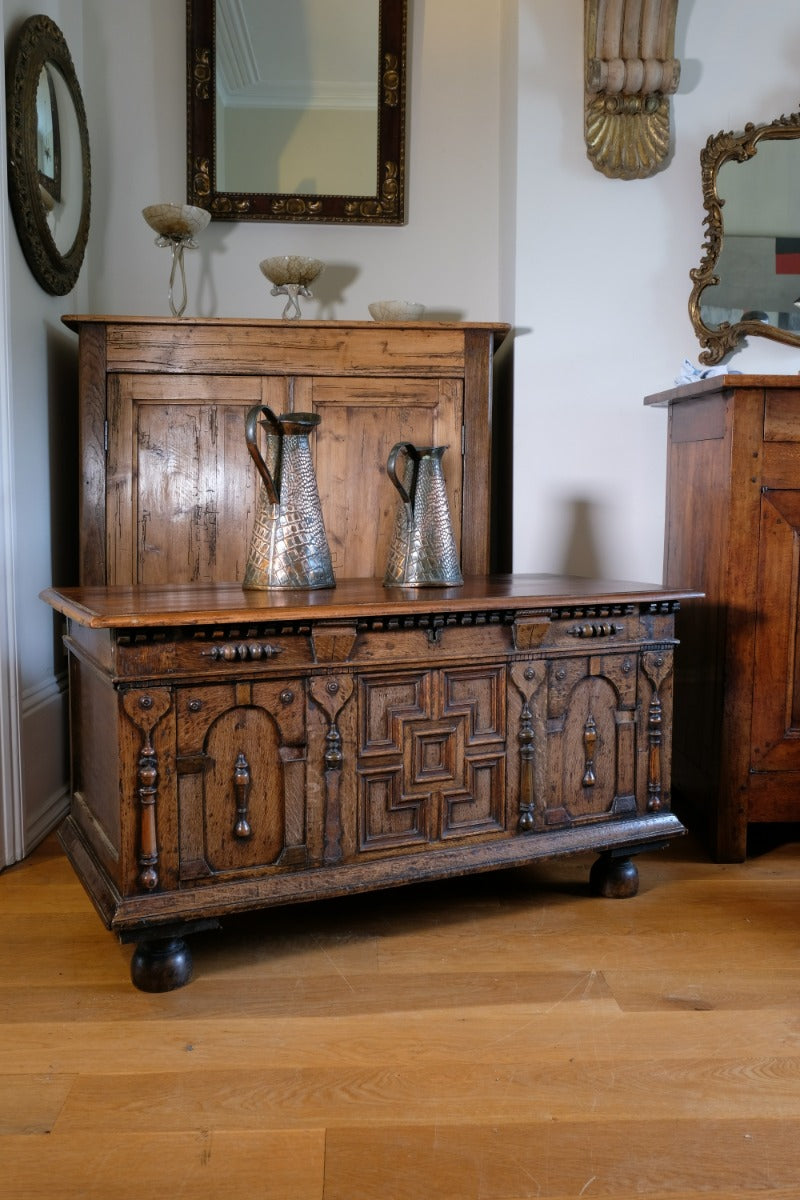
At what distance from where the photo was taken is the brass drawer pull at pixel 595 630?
189 cm

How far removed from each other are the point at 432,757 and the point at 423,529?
50cm

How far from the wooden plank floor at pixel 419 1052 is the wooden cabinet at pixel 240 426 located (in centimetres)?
89

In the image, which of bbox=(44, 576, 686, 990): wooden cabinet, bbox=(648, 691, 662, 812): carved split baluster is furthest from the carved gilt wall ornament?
bbox=(648, 691, 662, 812): carved split baluster

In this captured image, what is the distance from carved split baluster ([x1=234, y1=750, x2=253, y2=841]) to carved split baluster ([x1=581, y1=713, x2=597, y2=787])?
717 millimetres

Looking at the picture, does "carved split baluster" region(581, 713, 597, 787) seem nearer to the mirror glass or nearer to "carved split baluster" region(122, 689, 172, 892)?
"carved split baluster" region(122, 689, 172, 892)

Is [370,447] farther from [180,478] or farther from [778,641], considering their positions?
[778,641]

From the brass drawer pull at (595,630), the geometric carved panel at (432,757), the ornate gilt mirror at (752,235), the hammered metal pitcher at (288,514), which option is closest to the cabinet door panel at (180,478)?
the hammered metal pitcher at (288,514)

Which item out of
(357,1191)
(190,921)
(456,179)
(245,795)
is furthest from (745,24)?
(357,1191)

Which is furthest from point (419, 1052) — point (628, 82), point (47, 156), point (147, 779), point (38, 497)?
point (628, 82)

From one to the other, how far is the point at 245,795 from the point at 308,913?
0.41 meters

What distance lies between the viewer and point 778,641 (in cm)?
221

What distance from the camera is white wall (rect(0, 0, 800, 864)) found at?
2.58 metres

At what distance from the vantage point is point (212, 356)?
2.37m

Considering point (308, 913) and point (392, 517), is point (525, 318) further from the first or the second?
point (308, 913)
